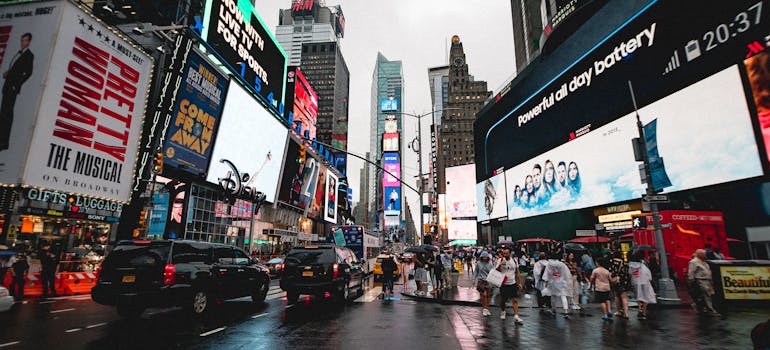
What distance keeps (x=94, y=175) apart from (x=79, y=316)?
1046cm

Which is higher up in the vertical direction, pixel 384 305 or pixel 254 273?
pixel 254 273

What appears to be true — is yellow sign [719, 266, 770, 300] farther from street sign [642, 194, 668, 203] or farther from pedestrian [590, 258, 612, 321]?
pedestrian [590, 258, 612, 321]

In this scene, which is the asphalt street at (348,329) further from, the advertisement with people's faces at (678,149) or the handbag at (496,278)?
the advertisement with people's faces at (678,149)

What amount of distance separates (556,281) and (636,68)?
75.2 ft

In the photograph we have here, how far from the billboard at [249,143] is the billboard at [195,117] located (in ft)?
3.31

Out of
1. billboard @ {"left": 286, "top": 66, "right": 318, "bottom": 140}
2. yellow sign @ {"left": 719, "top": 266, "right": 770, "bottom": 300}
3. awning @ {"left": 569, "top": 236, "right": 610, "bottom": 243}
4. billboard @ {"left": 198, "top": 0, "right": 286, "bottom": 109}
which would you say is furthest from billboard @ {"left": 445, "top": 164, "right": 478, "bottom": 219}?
yellow sign @ {"left": 719, "top": 266, "right": 770, "bottom": 300}

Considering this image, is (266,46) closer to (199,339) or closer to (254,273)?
(254,273)

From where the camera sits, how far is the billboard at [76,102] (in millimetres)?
14680

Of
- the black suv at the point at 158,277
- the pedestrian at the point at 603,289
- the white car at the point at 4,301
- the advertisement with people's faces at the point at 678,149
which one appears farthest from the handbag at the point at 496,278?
the advertisement with people's faces at the point at 678,149

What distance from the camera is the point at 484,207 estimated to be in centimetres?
5397

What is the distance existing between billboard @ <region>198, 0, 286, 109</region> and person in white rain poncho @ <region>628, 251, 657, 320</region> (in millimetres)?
27177

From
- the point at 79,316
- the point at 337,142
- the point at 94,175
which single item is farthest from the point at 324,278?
the point at 337,142

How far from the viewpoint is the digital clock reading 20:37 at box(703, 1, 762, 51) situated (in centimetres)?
1839

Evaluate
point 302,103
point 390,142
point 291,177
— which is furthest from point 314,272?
point 390,142
